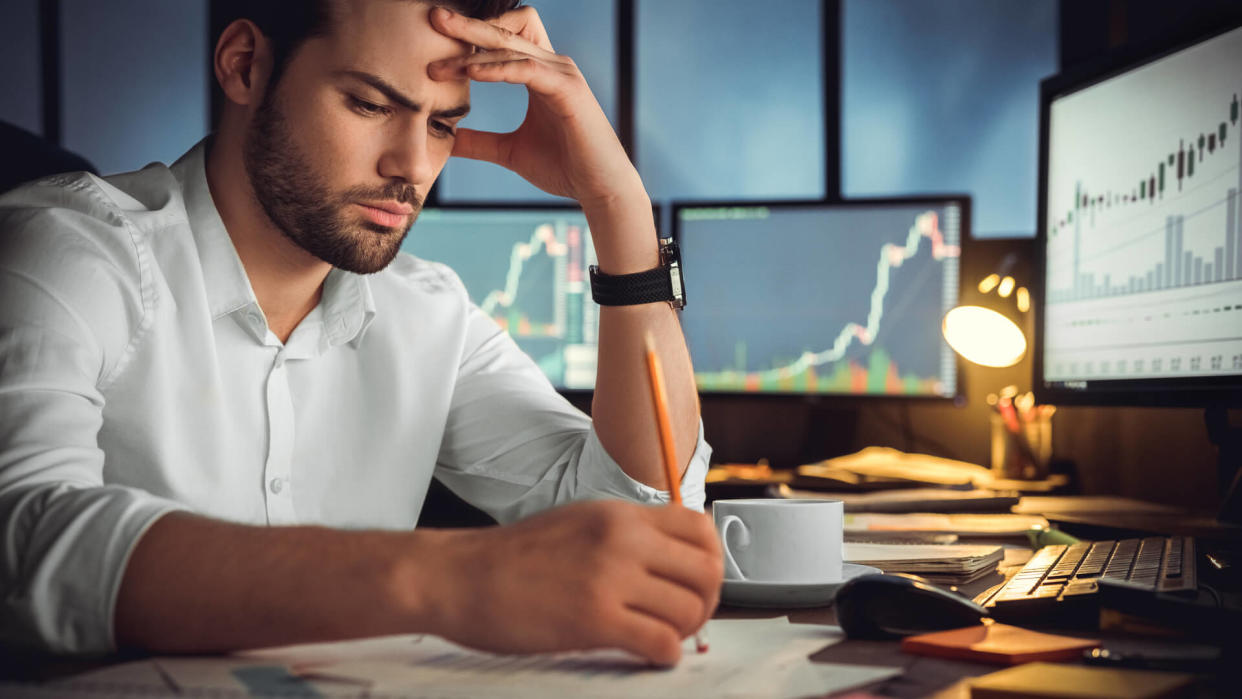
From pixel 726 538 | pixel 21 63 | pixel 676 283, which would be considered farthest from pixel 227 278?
pixel 21 63

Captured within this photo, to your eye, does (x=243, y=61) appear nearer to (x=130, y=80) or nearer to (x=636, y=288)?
(x=636, y=288)

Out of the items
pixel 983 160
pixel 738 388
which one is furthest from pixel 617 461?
pixel 983 160

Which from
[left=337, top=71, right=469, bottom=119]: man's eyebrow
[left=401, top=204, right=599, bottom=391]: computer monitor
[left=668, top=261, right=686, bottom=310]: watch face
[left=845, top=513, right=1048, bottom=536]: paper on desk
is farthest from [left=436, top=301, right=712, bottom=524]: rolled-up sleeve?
[left=401, top=204, right=599, bottom=391]: computer monitor

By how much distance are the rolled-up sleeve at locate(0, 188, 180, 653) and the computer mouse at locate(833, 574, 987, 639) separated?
44cm

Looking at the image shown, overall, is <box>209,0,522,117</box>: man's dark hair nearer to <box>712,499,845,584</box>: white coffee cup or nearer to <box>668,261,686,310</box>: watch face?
<box>668,261,686,310</box>: watch face

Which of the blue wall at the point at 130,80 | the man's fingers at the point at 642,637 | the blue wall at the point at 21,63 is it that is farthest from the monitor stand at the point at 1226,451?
the blue wall at the point at 21,63

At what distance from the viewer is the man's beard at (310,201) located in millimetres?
1093

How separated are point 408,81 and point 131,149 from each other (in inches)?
141

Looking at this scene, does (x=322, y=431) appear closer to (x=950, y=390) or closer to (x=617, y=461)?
(x=617, y=461)

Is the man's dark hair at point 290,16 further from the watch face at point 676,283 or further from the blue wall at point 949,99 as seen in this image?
the blue wall at point 949,99

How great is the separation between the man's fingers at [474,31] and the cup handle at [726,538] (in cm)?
55

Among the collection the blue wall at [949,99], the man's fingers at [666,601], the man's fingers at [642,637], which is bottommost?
the man's fingers at [642,637]

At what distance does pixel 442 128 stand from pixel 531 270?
115cm

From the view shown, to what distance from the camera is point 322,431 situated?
1.16 meters
